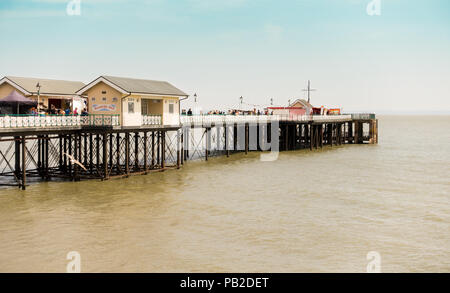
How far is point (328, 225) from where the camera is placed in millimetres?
20438

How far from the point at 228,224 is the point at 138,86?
16.6 metres

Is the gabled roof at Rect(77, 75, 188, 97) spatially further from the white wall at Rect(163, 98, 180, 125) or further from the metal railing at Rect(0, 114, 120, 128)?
the metal railing at Rect(0, 114, 120, 128)

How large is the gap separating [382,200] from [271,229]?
32.2 feet

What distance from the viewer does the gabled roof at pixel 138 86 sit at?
3179 cm

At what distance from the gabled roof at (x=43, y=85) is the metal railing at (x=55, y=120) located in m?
5.03

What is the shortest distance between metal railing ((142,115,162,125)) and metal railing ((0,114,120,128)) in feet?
9.03

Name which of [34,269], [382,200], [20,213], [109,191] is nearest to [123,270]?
[34,269]

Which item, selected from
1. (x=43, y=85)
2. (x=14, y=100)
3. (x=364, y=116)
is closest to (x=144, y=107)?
(x=43, y=85)

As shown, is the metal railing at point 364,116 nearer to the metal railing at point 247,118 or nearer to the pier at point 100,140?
the metal railing at point 247,118

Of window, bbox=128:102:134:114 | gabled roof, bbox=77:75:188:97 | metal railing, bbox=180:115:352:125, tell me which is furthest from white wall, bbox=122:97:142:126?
metal railing, bbox=180:115:352:125

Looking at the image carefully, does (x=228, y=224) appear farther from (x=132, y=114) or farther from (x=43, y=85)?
(x=43, y=85)

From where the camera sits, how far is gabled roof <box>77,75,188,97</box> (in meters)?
31.8
